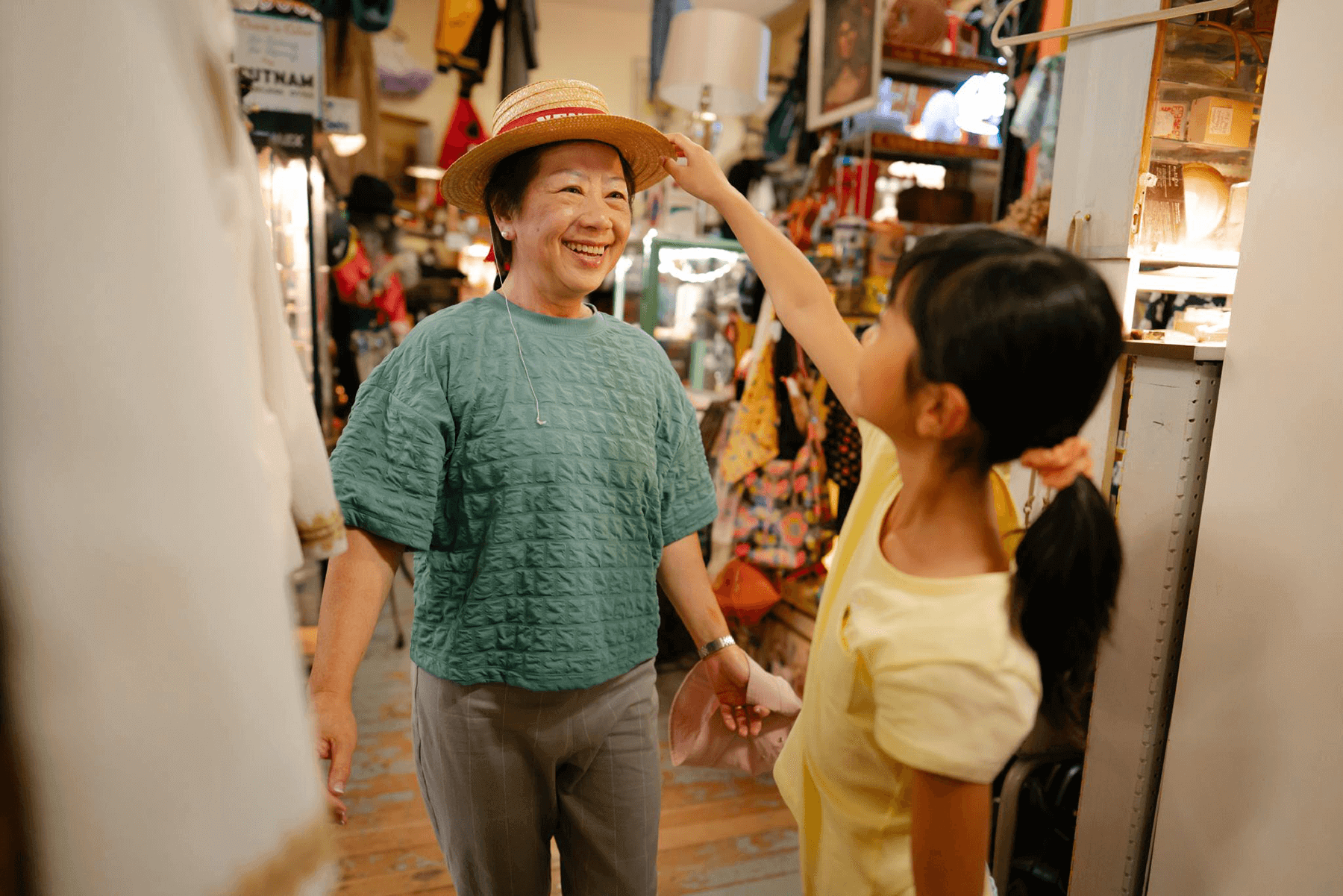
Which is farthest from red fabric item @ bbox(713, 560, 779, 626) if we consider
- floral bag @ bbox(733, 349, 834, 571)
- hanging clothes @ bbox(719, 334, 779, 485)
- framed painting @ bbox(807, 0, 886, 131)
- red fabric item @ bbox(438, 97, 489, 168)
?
red fabric item @ bbox(438, 97, 489, 168)

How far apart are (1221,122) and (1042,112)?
115cm

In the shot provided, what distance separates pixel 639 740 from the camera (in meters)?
1.43

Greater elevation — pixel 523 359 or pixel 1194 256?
pixel 1194 256

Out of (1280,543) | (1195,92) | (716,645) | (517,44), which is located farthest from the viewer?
(517,44)

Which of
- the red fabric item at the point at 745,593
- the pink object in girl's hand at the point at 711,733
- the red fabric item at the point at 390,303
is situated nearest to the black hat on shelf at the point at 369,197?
the red fabric item at the point at 390,303

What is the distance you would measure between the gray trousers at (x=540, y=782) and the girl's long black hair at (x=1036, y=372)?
76cm

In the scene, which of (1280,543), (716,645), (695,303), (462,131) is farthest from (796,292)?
(462,131)

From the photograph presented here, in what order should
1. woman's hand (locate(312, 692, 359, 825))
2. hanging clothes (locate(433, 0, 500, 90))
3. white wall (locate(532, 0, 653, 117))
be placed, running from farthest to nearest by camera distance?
white wall (locate(532, 0, 653, 117)) < hanging clothes (locate(433, 0, 500, 90)) < woman's hand (locate(312, 692, 359, 825))

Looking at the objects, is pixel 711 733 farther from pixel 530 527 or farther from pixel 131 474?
pixel 131 474

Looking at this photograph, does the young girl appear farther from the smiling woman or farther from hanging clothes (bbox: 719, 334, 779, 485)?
hanging clothes (bbox: 719, 334, 779, 485)

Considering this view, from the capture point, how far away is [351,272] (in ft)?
15.0

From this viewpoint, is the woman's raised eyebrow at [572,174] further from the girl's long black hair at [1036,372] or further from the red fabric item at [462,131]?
the red fabric item at [462,131]

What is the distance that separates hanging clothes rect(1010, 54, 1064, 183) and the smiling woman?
1.63 meters

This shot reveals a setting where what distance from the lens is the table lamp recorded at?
3.96 m
